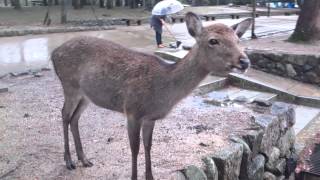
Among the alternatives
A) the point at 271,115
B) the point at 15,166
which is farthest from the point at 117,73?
the point at 271,115

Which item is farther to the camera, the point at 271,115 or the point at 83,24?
the point at 83,24

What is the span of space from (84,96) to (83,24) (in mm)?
15226

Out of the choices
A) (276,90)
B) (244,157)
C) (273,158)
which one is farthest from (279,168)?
(276,90)

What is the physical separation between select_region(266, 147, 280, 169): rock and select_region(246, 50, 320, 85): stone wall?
4852mm

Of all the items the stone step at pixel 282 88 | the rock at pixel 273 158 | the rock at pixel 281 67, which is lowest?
the rock at pixel 273 158

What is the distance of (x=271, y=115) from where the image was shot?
7.59 meters

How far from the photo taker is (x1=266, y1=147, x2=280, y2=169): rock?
7.38 meters

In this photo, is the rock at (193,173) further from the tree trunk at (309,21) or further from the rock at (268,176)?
the tree trunk at (309,21)

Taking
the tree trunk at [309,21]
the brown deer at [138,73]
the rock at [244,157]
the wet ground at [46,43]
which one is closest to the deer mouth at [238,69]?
the brown deer at [138,73]

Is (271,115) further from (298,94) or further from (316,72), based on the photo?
(316,72)

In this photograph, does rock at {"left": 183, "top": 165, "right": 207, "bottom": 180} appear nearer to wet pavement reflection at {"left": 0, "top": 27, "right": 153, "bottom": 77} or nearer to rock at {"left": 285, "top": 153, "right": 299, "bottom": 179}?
rock at {"left": 285, "top": 153, "right": 299, "bottom": 179}

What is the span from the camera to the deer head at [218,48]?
13.1 feet

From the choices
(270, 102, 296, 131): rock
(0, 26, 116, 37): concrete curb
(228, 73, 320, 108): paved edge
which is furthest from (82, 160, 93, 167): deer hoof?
(0, 26, 116, 37): concrete curb

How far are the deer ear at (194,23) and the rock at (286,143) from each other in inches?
160
